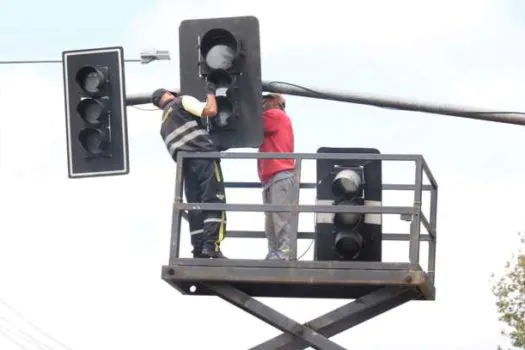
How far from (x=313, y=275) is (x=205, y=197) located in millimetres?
1210

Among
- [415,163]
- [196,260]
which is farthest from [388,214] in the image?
[196,260]

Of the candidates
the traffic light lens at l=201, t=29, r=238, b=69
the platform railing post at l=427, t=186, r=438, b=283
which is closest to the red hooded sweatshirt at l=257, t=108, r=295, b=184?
the traffic light lens at l=201, t=29, r=238, b=69

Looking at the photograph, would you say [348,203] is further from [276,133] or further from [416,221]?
[276,133]

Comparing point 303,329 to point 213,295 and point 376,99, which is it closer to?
point 213,295

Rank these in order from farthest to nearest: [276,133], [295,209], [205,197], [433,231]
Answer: [276,133], [433,231], [205,197], [295,209]

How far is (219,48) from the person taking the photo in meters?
14.2

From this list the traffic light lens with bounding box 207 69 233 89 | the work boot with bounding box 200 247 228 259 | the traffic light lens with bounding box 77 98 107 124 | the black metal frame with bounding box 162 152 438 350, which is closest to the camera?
the black metal frame with bounding box 162 152 438 350

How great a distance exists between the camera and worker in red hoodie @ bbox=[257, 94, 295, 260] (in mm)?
13648

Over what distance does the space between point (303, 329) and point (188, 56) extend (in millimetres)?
2841

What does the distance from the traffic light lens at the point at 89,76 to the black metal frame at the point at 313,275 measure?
1.82m

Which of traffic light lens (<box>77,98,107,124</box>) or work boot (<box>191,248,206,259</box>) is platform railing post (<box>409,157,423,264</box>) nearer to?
work boot (<box>191,248,206,259</box>)

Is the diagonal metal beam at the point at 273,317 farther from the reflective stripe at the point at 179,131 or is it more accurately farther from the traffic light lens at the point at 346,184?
the reflective stripe at the point at 179,131

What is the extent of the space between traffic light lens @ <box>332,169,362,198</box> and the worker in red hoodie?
0.43 metres

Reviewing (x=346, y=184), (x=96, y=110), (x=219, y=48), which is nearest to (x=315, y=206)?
(x=346, y=184)
